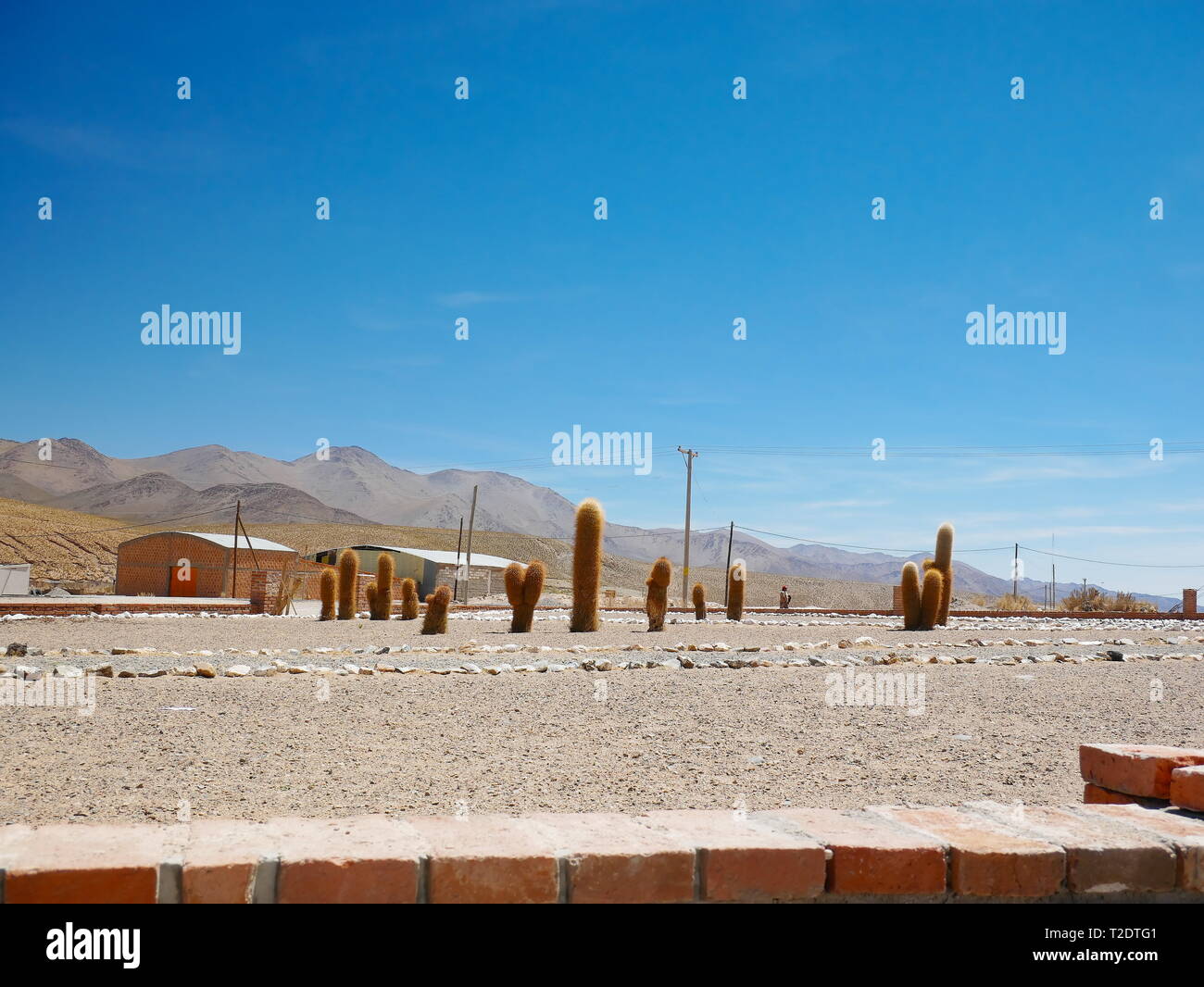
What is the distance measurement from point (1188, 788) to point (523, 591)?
16449 millimetres

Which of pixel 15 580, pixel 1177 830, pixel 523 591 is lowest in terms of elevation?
pixel 15 580

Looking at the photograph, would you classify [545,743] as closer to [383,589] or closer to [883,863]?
[883,863]

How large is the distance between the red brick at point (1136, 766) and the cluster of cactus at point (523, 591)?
1549cm

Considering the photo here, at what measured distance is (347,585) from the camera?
2416 centimetres

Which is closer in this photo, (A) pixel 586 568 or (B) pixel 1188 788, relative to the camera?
(B) pixel 1188 788

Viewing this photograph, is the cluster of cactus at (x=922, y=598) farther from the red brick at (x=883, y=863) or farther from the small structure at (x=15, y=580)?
the small structure at (x=15, y=580)

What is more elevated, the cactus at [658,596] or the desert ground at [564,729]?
the cactus at [658,596]

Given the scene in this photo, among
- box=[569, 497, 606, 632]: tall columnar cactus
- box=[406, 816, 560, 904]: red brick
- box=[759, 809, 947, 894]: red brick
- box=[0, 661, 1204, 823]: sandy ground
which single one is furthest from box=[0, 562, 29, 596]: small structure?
box=[759, 809, 947, 894]: red brick

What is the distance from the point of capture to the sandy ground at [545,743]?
5633mm

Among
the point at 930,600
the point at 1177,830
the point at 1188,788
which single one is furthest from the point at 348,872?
the point at 930,600

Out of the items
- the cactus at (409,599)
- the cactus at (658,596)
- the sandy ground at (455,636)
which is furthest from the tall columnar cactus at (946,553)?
the cactus at (409,599)
